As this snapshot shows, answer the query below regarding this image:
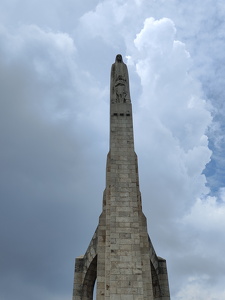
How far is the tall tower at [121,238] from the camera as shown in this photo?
1481 centimetres

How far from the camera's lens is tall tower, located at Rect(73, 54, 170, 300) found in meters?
14.8

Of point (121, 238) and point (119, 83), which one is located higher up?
point (119, 83)

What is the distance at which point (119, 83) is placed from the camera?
2186cm

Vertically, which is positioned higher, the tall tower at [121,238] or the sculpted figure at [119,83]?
the sculpted figure at [119,83]

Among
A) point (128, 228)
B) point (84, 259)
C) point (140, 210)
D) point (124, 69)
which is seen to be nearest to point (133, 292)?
point (128, 228)

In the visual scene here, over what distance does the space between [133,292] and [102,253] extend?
2726 millimetres

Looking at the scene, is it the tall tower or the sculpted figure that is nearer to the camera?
the tall tower

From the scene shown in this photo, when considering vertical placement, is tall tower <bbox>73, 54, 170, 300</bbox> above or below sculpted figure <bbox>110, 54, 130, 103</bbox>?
below

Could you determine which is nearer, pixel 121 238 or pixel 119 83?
pixel 121 238

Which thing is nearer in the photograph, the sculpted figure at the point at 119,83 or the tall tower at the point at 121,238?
the tall tower at the point at 121,238

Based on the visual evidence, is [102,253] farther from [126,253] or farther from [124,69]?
[124,69]

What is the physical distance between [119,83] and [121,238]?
11.0m

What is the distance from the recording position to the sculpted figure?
837 inches

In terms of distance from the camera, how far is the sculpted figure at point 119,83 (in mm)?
21250
